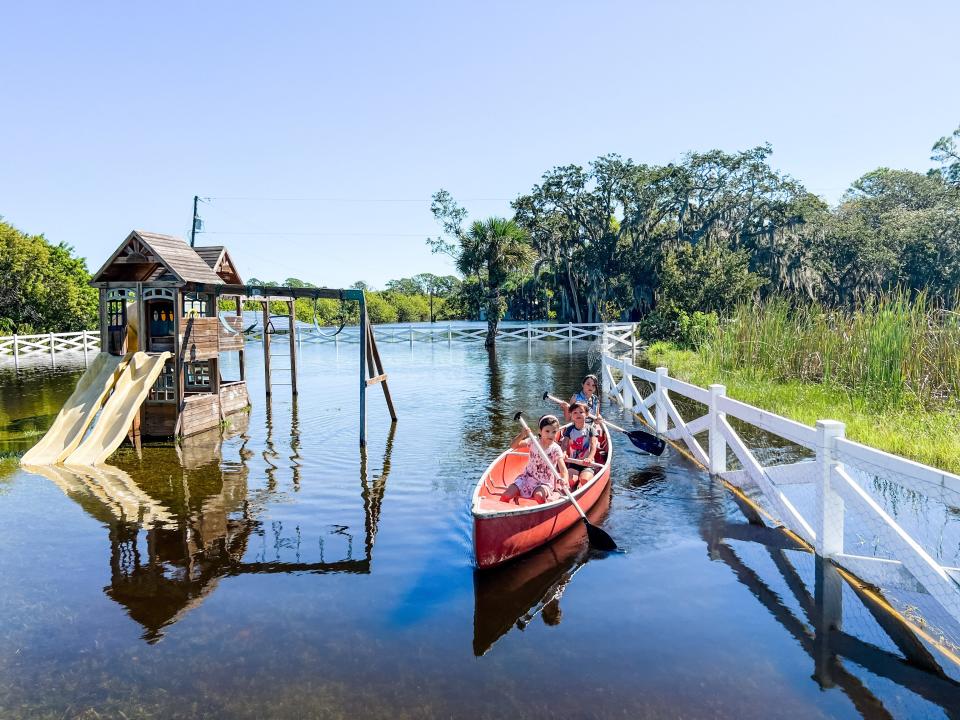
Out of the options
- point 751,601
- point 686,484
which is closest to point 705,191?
point 686,484

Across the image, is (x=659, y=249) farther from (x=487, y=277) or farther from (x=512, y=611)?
(x=512, y=611)

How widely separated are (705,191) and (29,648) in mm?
45481

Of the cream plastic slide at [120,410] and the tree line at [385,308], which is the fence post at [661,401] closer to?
the cream plastic slide at [120,410]

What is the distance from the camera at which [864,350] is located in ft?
45.3

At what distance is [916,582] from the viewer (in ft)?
17.5

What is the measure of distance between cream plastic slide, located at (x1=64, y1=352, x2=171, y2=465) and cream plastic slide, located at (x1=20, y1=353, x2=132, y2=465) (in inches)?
7.0

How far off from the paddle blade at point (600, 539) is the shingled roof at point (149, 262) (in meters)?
10.8

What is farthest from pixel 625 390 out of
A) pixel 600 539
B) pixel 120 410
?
pixel 120 410

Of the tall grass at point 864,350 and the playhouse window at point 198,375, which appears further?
the playhouse window at point 198,375

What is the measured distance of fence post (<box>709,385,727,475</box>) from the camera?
9.29 meters

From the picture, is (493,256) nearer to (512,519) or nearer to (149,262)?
(149,262)

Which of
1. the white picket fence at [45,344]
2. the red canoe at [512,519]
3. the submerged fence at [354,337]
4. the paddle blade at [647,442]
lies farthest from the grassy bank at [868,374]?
the white picket fence at [45,344]

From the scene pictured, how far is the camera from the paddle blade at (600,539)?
299 inches

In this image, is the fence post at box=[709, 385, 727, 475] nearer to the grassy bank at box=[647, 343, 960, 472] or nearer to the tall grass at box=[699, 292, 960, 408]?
the grassy bank at box=[647, 343, 960, 472]
